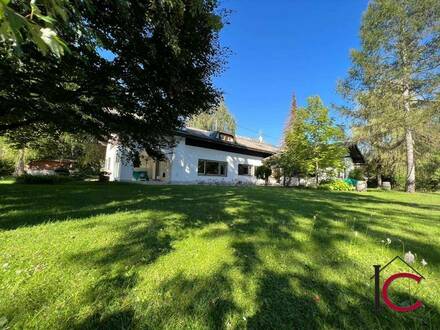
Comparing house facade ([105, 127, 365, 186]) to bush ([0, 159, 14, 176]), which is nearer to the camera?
house facade ([105, 127, 365, 186])

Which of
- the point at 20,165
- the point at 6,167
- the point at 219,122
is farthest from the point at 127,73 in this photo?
the point at 219,122

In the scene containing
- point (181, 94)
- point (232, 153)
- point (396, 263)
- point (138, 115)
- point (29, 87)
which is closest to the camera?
point (396, 263)

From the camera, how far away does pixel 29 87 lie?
740 centimetres

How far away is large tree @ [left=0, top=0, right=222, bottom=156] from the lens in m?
6.22

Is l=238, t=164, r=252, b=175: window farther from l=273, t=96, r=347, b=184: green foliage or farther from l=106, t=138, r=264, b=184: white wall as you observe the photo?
l=273, t=96, r=347, b=184: green foliage

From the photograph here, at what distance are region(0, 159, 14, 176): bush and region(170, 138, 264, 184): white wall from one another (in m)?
17.7

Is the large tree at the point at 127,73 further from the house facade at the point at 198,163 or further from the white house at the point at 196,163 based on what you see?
the white house at the point at 196,163

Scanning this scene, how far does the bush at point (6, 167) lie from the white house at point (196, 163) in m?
9.80

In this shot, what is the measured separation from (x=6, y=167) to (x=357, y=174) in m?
35.0

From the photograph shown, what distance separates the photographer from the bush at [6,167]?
23928 mm

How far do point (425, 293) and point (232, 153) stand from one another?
807 inches

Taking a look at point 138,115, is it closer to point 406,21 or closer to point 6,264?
point 6,264

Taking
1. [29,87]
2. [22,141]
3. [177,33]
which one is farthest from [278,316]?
[22,141]

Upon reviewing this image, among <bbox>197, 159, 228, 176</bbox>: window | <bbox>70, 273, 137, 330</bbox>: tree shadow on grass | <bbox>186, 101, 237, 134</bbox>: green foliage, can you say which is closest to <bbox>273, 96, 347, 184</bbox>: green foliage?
<bbox>197, 159, 228, 176</bbox>: window
